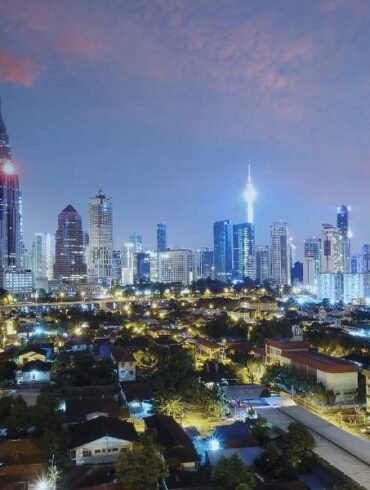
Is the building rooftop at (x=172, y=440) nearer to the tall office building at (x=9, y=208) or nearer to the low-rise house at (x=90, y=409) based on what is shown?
the low-rise house at (x=90, y=409)

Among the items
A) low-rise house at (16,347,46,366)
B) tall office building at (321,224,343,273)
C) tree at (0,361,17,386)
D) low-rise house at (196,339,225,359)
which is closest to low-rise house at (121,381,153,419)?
tree at (0,361,17,386)

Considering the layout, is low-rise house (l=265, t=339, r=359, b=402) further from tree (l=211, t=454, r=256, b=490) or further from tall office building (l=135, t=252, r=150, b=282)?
tall office building (l=135, t=252, r=150, b=282)

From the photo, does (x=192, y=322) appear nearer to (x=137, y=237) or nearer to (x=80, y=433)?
(x=80, y=433)

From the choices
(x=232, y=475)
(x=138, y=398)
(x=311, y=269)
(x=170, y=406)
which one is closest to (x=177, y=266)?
(x=311, y=269)

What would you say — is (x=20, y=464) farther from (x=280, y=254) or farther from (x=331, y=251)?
(x=280, y=254)

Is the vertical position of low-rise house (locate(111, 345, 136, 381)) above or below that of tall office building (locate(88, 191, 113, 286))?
below
